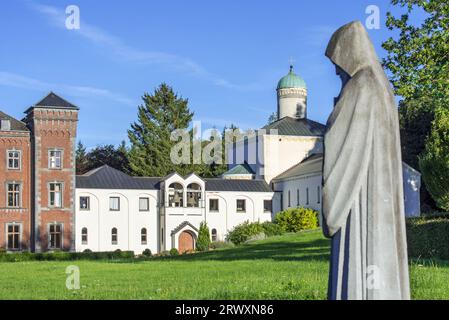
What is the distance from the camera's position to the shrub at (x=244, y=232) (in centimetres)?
6004

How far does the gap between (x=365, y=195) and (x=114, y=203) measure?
58034 mm

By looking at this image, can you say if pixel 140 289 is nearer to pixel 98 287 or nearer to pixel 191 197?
pixel 98 287

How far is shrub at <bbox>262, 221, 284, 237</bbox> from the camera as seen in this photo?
198 ft

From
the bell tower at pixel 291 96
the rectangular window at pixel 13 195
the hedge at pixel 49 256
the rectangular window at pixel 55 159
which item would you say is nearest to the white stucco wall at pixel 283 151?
the bell tower at pixel 291 96

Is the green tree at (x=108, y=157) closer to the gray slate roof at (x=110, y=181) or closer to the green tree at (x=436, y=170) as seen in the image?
the gray slate roof at (x=110, y=181)

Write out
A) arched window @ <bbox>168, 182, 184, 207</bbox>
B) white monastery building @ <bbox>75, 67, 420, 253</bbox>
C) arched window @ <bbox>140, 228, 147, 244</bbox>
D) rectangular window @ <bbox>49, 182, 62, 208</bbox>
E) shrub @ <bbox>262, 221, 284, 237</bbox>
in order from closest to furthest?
shrub @ <bbox>262, 221, 284, 237</bbox>
rectangular window @ <bbox>49, 182, 62, 208</bbox>
white monastery building @ <bbox>75, 67, 420, 253</bbox>
arched window @ <bbox>140, 228, 147, 244</bbox>
arched window @ <bbox>168, 182, 184, 207</bbox>

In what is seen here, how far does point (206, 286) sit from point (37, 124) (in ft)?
153

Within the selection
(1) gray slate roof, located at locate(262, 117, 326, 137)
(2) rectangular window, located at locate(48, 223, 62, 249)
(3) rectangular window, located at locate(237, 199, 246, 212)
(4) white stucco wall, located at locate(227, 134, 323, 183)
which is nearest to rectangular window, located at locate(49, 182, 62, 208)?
(2) rectangular window, located at locate(48, 223, 62, 249)

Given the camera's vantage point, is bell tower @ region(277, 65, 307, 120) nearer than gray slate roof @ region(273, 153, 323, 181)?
No

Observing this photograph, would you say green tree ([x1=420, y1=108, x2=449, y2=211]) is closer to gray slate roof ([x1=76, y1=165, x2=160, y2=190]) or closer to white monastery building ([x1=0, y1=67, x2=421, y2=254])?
white monastery building ([x1=0, y1=67, x2=421, y2=254])

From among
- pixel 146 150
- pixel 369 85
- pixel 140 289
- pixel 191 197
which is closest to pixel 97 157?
pixel 146 150

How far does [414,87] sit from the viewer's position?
25.1m

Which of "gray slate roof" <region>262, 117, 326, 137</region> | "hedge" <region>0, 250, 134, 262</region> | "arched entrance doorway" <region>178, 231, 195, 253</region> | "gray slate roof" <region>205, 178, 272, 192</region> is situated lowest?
"hedge" <region>0, 250, 134, 262</region>
